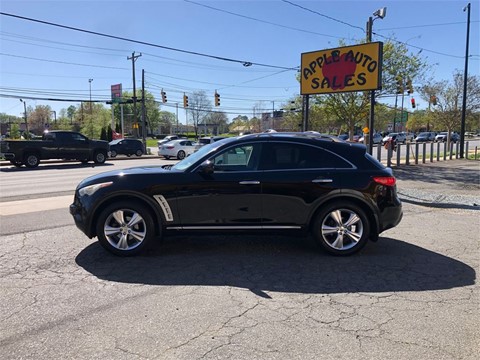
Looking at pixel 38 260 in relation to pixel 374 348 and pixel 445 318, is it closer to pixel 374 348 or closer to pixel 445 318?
pixel 374 348

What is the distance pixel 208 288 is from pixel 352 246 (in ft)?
6.88

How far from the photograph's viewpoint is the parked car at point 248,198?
486 centimetres

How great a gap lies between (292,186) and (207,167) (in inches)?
44.5

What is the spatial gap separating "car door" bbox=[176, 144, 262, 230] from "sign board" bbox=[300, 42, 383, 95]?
8.80m

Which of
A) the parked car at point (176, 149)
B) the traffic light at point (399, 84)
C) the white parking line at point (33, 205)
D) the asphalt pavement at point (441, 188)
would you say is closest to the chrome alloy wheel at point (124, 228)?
the white parking line at point (33, 205)

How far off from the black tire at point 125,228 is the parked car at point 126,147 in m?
26.1

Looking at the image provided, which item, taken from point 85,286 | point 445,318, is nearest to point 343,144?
point 445,318

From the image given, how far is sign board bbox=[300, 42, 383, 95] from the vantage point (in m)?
12.0

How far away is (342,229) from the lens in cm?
498

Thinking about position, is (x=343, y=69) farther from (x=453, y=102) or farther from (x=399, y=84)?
(x=453, y=102)

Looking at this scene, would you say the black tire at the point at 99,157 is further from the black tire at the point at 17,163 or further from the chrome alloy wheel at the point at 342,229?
the chrome alloy wheel at the point at 342,229

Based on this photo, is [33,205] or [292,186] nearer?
[292,186]

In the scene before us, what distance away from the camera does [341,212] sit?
5.00 metres

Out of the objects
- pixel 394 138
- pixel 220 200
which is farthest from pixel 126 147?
pixel 220 200
